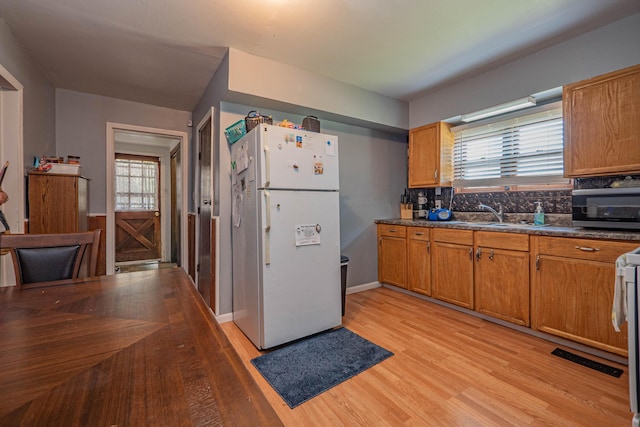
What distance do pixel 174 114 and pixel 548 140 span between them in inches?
172

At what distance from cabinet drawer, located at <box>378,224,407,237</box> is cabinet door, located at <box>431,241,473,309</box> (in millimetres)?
413

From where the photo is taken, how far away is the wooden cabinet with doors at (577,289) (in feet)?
6.17

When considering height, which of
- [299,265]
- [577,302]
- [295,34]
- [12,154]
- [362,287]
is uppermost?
[295,34]

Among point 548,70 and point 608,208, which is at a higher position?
point 548,70

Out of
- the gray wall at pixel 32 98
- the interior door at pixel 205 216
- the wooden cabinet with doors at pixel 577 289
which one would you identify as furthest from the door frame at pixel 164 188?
the wooden cabinet with doors at pixel 577 289

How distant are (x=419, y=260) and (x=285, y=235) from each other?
1.76 m

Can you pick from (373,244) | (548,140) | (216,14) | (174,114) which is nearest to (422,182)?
(373,244)

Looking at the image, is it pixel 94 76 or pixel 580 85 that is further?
pixel 94 76

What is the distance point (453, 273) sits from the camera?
2.82 m

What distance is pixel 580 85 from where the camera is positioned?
87.6 inches

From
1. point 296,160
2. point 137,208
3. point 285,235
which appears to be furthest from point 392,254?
point 137,208

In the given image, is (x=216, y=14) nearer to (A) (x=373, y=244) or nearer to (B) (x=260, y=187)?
(B) (x=260, y=187)

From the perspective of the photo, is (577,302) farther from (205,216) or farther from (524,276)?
(205,216)

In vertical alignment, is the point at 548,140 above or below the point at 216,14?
below
